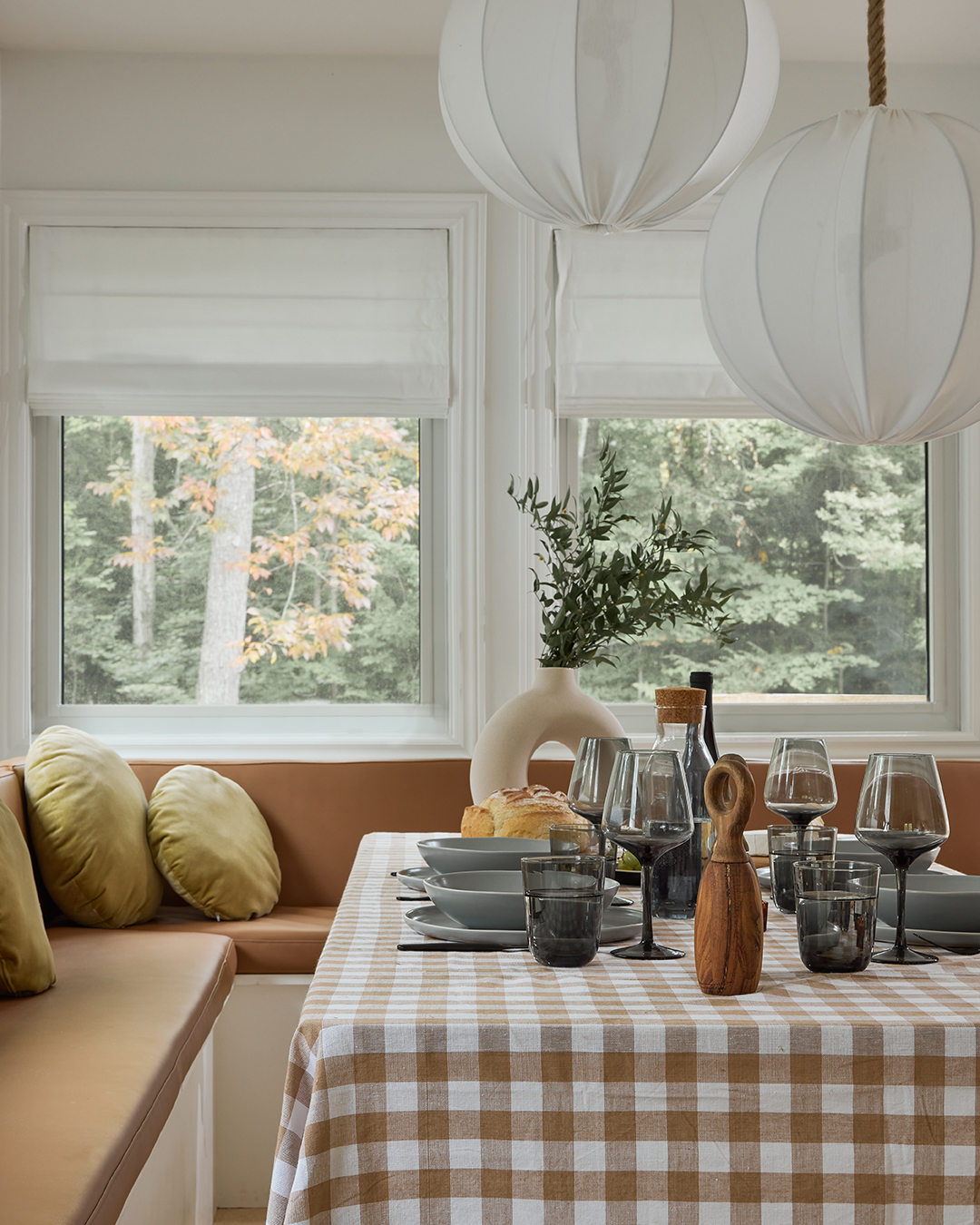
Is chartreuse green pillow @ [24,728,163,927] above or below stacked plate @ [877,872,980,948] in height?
below

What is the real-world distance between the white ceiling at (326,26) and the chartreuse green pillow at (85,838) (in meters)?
A: 1.97

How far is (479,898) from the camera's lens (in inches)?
49.1

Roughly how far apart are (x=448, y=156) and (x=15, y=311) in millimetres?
1318

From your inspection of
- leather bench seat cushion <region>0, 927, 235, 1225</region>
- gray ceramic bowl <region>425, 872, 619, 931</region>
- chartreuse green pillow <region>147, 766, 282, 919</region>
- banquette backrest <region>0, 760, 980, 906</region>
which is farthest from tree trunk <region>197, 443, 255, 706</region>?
gray ceramic bowl <region>425, 872, 619, 931</region>

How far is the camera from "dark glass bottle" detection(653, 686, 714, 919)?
1.41 m

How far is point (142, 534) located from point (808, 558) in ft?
6.55

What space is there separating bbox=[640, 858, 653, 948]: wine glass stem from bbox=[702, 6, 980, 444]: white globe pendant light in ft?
1.99

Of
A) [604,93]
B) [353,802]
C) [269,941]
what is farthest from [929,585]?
[604,93]

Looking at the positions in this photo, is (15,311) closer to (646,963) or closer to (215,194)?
(215,194)

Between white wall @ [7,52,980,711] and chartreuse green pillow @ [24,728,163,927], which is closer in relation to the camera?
chartreuse green pillow @ [24,728,163,927]

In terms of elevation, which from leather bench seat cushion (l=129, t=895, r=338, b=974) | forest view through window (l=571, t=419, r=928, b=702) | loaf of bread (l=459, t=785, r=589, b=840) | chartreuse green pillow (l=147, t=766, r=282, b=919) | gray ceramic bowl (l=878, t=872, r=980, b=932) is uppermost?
forest view through window (l=571, t=419, r=928, b=702)

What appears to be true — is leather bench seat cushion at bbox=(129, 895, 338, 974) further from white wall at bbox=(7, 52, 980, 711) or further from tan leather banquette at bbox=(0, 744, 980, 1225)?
white wall at bbox=(7, 52, 980, 711)

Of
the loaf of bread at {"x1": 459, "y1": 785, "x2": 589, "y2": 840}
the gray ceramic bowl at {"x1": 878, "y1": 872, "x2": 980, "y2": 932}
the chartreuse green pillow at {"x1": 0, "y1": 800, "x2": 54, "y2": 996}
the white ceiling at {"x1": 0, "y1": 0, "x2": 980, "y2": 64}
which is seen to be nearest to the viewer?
the gray ceramic bowl at {"x1": 878, "y1": 872, "x2": 980, "y2": 932}

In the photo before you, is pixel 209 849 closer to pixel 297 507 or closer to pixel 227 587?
pixel 227 587
